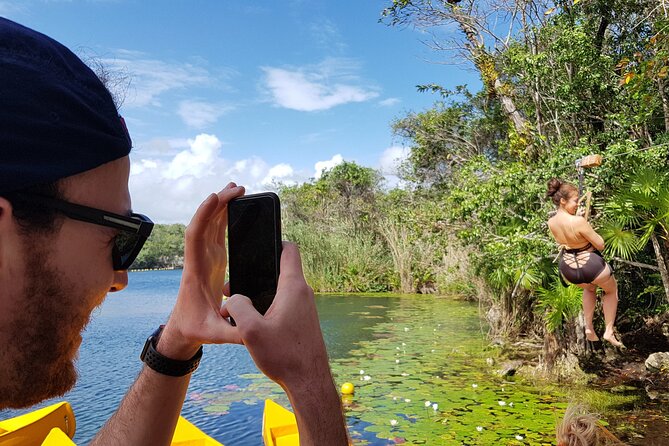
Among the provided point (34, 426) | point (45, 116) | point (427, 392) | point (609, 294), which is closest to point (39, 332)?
point (45, 116)

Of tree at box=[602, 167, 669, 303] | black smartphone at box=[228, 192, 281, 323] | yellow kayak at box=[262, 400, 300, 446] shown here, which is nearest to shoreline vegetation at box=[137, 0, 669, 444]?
tree at box=[602, 167, 669, 303]

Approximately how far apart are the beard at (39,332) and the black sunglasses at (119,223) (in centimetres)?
6

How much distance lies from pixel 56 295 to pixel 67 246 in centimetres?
8

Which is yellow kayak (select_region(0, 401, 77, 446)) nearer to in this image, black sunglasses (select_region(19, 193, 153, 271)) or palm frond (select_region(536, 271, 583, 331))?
black sunglasses (select_region(19, 193, 153, 271))

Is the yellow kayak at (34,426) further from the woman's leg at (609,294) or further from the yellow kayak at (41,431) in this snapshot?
the woman's leg at (609,294)

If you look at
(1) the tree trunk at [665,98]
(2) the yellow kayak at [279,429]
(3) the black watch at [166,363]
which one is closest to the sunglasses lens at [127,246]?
(3) the black watch at [166,363]

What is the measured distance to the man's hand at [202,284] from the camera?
1.14 metres

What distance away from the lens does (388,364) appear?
890 cm

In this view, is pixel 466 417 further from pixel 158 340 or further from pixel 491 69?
pixel 491 69

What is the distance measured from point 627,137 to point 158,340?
26.2ft

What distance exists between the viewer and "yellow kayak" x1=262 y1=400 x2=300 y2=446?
436cm

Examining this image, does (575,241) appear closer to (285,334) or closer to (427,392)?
(427,392)

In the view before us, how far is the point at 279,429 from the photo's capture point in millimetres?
4504

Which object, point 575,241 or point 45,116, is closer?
point 45,116
